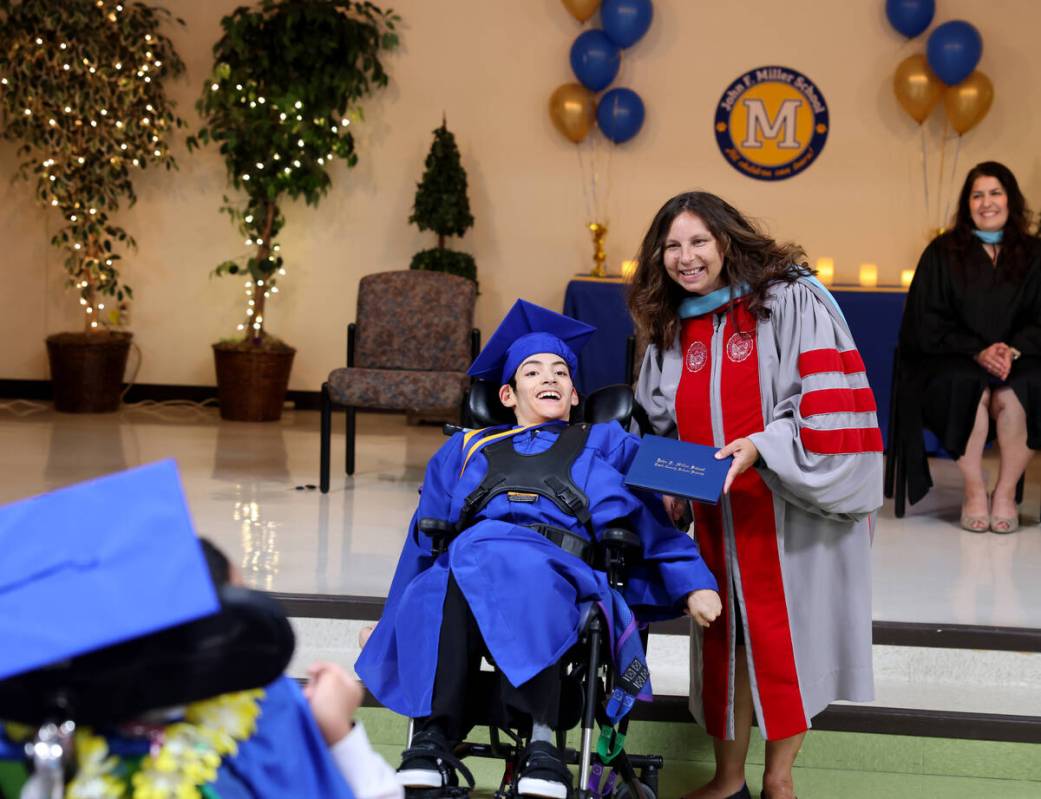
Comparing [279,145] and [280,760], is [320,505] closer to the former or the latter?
[279,145]

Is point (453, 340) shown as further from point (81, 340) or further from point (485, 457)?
point (485, 457)

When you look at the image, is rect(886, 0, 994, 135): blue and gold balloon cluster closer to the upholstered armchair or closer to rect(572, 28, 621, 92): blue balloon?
rect(572, 28, 621, 92): blue balloon

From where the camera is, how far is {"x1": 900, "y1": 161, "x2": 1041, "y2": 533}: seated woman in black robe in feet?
17.7

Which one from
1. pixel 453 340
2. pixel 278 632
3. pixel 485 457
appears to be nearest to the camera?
pixel 278 632

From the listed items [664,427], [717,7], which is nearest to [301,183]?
[717,7]

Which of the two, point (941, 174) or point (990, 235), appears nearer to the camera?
point (990, 235)

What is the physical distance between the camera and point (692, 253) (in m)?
2.87

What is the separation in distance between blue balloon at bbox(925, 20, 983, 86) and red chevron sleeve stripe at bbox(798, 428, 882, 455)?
19.2 ft

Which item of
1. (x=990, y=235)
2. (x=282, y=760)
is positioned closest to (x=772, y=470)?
(x=282, y=760)

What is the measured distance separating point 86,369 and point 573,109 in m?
3.57

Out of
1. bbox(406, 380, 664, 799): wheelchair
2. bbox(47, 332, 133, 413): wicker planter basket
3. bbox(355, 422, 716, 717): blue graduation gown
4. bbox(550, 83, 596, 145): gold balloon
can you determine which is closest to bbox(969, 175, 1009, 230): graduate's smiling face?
bbox(355, 422, 716, 717): blue graduation gown

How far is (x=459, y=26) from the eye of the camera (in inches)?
339

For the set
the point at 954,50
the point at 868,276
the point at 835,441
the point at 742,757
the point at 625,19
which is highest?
the point at 625,19

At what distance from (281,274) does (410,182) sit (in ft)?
3.60
